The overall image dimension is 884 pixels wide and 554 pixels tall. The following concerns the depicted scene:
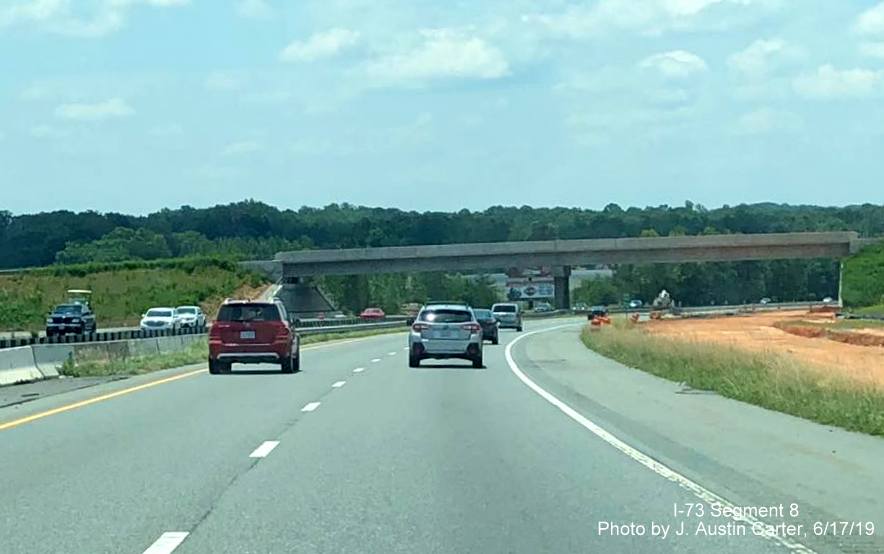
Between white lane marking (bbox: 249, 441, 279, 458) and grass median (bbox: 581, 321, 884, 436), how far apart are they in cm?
747

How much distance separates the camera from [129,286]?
117250mm

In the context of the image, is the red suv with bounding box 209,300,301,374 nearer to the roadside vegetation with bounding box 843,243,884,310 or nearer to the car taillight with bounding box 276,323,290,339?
the car taillight with bounding box 276,323,290,339

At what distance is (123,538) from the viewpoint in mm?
11047

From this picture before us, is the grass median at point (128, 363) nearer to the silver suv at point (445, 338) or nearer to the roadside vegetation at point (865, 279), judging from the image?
the silver suv at point (445, 338)

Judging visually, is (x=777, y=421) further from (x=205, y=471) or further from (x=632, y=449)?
(x=205, y=471)

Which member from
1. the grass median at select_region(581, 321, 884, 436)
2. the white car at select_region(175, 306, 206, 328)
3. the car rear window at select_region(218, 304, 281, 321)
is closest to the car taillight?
the car rear window at select_region(218, 304, 281, 321)

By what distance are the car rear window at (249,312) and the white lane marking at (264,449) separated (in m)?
17.4

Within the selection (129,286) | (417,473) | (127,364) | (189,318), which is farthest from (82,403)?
(129,286)

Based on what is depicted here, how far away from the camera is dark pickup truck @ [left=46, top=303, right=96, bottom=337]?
69125mm

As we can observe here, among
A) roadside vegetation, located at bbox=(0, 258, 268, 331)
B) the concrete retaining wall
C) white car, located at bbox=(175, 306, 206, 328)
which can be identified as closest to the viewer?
the concrete retaining wall

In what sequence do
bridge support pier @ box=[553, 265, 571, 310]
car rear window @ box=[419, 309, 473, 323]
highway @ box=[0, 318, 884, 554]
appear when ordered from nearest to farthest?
1. highway @ box=[0, 318, 884, 554]
2. car rear window @ box=[419, 309, 473, 323]
3. bridge support pier @ box=[553, 265, 571, 310]

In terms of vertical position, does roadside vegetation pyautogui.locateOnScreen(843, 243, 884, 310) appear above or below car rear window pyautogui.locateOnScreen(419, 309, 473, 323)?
below

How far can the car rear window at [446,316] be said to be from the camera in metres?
38.6

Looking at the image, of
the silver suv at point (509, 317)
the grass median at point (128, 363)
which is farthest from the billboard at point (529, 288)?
the grass median at point (128, 363)
